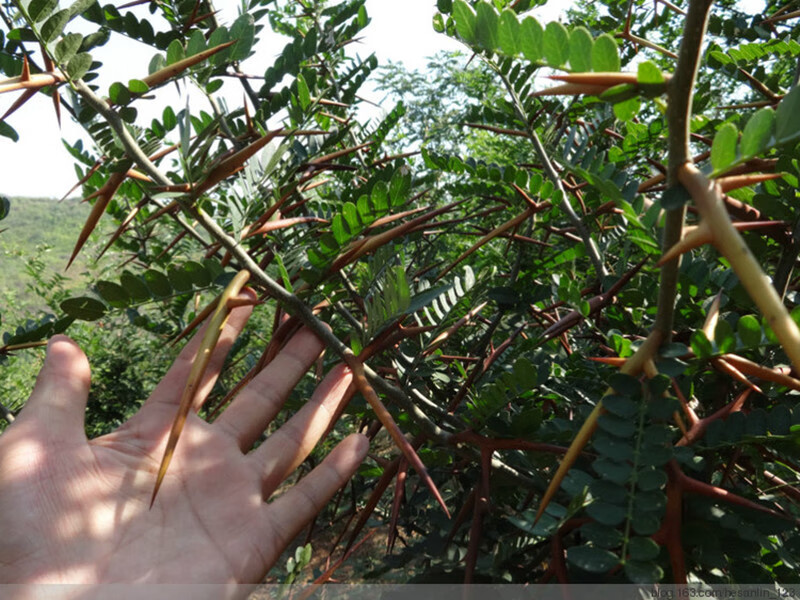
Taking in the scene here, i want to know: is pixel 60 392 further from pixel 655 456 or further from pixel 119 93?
pixel 655 456

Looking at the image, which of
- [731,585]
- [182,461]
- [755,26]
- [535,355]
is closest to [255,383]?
[182,461]

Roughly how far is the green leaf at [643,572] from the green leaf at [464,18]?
20.7 inches

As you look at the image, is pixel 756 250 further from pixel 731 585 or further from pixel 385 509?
pixel 385 509

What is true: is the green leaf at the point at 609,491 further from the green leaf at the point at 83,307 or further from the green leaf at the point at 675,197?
the green leaf at the point at 83,307

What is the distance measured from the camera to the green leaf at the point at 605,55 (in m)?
0.48

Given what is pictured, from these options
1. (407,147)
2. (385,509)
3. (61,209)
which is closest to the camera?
(385,509)

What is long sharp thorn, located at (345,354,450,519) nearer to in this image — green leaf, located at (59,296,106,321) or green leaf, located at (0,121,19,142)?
green leaf, located at (59,296,106,321)

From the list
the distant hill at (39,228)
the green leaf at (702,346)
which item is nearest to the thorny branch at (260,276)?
the green leaf at (702,346)

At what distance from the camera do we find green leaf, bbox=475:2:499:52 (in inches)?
22.8

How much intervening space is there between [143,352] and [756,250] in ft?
12.8

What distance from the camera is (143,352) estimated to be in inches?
158

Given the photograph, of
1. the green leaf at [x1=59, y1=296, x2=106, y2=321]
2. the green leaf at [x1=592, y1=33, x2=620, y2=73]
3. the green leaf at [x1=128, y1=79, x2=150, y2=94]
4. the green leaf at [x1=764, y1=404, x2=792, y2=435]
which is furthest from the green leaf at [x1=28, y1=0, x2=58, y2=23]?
A: the green leaf at [x1=764, y1=404, x2=792, y2=435]

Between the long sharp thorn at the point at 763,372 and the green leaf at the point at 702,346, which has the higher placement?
the green leaf at the point at 702,346

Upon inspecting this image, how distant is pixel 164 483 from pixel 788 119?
3.04 ft
